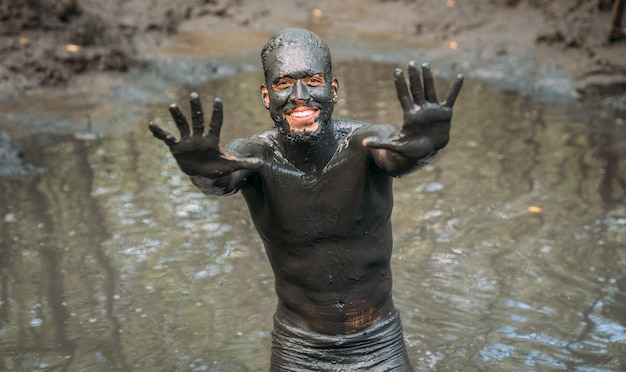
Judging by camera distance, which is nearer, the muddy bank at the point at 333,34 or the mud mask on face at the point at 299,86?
the mud mask on face at the point at 299,86

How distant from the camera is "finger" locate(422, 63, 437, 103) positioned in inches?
99.4

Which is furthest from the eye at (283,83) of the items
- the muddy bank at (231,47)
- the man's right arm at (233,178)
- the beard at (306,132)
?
the muddy bank at (231,47)

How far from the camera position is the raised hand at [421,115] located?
8.36ft

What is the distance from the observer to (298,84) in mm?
2867

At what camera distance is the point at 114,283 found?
520 centimetres

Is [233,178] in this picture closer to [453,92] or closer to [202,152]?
[202,152]

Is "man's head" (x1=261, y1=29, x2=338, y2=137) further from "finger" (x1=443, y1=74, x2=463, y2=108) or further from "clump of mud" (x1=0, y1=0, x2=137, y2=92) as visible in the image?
"clump of mud" (x1=0, y1=0, x2=137, y2=92)

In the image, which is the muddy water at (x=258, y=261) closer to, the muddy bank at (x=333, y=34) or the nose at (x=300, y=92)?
the nose at (x=300, y=92)

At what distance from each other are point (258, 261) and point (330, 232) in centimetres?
246

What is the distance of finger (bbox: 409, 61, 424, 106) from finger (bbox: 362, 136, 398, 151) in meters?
0.16

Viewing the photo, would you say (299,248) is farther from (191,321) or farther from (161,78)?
(161,78)

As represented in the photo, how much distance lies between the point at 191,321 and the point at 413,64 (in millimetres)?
2695

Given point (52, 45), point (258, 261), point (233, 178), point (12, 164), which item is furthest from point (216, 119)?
point (52, 45)

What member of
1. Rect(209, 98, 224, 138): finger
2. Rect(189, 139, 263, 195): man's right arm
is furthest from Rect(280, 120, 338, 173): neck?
Rect(209, 98, 224, 138): finger
